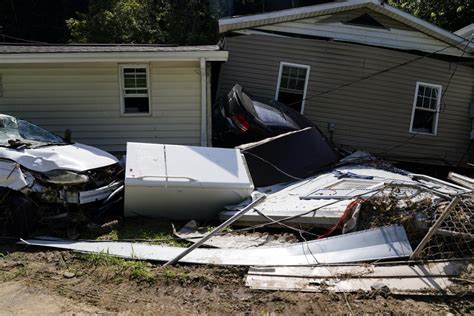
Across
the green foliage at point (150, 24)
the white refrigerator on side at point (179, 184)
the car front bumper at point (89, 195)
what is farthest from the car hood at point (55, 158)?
the green foliage at point (150, 24)

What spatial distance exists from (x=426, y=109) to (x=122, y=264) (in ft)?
34.9

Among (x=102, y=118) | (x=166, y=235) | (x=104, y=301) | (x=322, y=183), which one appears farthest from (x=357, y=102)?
(x=104, y=301)

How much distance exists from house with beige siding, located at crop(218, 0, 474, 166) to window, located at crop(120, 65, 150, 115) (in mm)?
2230

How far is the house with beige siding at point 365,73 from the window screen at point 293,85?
1.1 inches

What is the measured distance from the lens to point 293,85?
11.6 meters

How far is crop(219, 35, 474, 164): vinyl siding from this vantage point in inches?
448

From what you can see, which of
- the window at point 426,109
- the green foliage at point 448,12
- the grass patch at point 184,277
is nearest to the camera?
the grass patch at point 184,277

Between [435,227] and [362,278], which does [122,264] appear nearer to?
[362,278]

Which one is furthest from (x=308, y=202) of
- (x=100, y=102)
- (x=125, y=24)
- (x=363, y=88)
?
(x=125, y=24)

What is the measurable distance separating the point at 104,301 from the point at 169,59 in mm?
6485

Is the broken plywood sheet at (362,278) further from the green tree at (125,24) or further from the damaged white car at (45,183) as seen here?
the green tree at (125,24)

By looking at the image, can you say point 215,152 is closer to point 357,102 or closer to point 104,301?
point 104,301

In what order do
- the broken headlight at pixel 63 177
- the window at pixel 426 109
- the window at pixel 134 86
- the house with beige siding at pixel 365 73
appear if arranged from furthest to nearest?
the window at pixel 426 109 → the house with beige siding at pixel 365 73 → the window at pixel 134 86 → the broken headlight at pixel 63 177

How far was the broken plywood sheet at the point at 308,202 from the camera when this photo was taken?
5688mm
